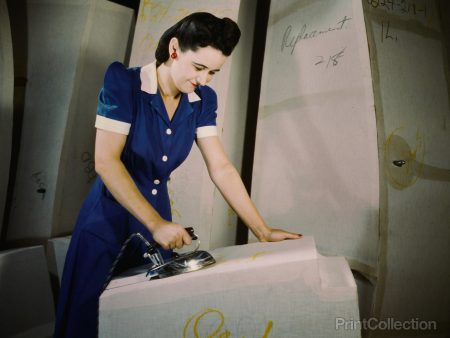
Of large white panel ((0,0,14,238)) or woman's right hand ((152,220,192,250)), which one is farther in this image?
large white panel ((0,0,14,238))

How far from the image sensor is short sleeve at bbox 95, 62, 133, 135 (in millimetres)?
894

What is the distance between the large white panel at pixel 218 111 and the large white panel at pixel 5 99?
548 millimetres

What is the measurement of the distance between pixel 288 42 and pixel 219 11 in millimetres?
323

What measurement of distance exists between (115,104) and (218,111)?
Result: 549mm

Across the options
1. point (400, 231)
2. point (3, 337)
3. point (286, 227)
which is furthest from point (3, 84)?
point (400, 231)

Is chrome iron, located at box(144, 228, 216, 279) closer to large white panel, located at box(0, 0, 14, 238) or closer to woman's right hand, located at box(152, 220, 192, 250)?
woman's right hand, located at box(152, 220, 192, 250)

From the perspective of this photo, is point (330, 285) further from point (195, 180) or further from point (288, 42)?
point (288, 42)

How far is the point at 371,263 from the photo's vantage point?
1.10 meters

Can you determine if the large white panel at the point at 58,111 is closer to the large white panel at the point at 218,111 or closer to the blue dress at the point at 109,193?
the large white panel at the point at 218,111

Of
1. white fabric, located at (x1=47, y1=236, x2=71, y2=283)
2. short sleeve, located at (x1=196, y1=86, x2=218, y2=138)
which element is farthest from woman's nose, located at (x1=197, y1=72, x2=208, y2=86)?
white fabric, located at (x1=47, y1=236, x2=71, y2=283)

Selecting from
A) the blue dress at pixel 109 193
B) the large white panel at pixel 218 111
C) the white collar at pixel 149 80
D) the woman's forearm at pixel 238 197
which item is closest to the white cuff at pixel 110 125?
the blue dress at pixel 109 193

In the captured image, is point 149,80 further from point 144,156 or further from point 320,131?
point 320,131

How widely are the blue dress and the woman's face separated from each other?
0.07 m

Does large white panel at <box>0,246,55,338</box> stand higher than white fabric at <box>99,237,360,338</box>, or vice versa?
white fabric at <box>99,237,360,338</box>
